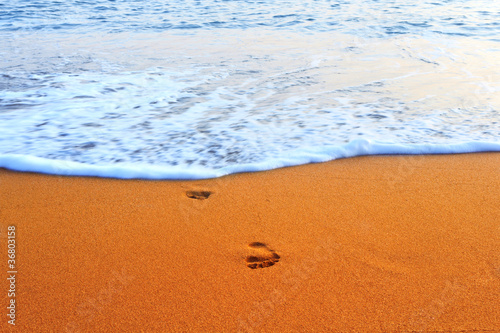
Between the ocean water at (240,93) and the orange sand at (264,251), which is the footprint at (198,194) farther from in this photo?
the ocean water at (240,93)

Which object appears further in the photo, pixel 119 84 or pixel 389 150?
pixel 119 84

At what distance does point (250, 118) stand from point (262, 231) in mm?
1706

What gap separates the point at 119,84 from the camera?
4.63 metres

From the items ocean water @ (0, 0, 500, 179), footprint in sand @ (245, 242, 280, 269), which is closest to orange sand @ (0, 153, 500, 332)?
footprint in sand @ (245, 242, 280, 269)

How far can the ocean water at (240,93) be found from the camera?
298 cm

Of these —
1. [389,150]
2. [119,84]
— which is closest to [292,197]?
[389,150]

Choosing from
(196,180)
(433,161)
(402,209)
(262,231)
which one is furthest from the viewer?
(433,161)

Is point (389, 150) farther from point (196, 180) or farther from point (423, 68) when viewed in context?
point (423, 68)
